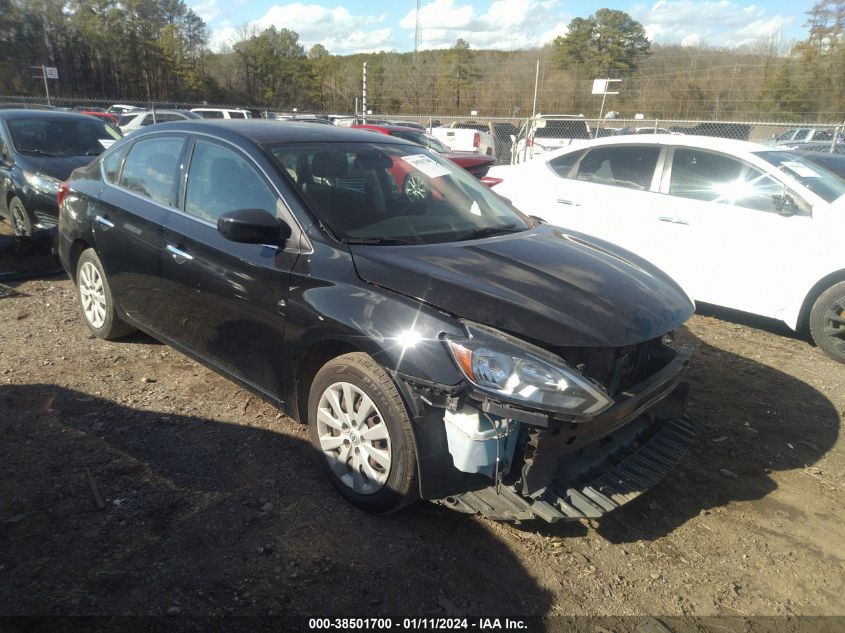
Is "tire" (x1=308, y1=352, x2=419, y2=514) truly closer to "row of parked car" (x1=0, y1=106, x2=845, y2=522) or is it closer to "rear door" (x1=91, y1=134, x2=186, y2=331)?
"row of parked car" (x1=0, y1=106, x2=845, y2=522)

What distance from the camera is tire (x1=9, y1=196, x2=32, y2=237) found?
7.27 metres

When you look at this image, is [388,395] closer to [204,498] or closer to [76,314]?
[204,498]

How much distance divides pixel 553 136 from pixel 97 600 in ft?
82.5

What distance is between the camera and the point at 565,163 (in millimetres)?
6785

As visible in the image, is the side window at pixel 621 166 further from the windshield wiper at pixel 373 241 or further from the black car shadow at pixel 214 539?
the black car shadow at pixel 214 539

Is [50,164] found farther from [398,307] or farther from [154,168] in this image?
[398,307]

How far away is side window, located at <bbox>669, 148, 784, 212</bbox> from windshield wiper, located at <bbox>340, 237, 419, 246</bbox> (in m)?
3.83

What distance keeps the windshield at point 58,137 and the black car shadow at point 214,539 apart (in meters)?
5.71

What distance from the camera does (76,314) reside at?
17.8 feet

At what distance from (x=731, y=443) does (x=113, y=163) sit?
4683mm

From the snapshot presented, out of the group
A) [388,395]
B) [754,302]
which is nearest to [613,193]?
[754,302]

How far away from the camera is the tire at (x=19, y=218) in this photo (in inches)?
286

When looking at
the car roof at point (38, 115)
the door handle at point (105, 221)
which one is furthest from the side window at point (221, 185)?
the car roof at point (38, 115)

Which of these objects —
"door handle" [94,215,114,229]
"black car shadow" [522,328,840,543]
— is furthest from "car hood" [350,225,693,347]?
"door handle" [94,215,114,229]
